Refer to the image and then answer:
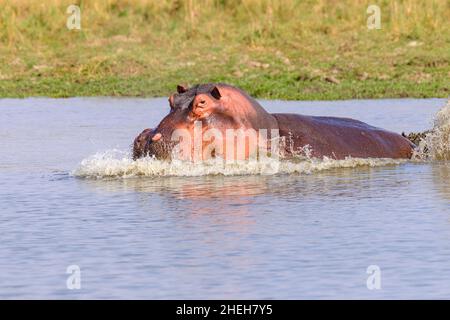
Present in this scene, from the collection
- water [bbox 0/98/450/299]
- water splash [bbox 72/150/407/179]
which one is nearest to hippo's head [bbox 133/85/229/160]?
water splash [bbox 72/150/407/179]

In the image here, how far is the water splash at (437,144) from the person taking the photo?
11.8 metres

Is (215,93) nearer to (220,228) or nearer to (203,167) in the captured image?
(203,167)

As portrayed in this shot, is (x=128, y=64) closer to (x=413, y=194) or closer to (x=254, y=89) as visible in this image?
(x=254, y=89)

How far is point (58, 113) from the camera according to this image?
17.7 m

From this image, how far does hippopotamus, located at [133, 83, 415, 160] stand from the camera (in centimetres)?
1018

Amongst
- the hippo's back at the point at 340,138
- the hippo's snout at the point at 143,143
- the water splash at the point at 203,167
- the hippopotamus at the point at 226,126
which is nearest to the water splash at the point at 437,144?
the hippo's back at the point at 340,138

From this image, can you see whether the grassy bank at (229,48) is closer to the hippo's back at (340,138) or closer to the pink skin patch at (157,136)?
the hippo's back at (340,138)

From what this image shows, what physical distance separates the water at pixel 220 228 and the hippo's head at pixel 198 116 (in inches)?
11.3

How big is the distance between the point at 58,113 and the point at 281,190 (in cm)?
813

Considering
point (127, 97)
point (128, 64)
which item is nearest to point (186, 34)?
point (128, 64)

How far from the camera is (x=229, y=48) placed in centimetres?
2247

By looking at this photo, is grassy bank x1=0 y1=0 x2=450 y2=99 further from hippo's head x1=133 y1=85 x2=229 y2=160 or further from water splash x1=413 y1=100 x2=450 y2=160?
hippo's head x1=133 y1=85 x2=229 y2=160

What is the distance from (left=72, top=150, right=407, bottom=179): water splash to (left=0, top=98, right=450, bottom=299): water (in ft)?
0.04

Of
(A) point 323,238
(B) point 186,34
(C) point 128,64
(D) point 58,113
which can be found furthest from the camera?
(B) point 186,34
